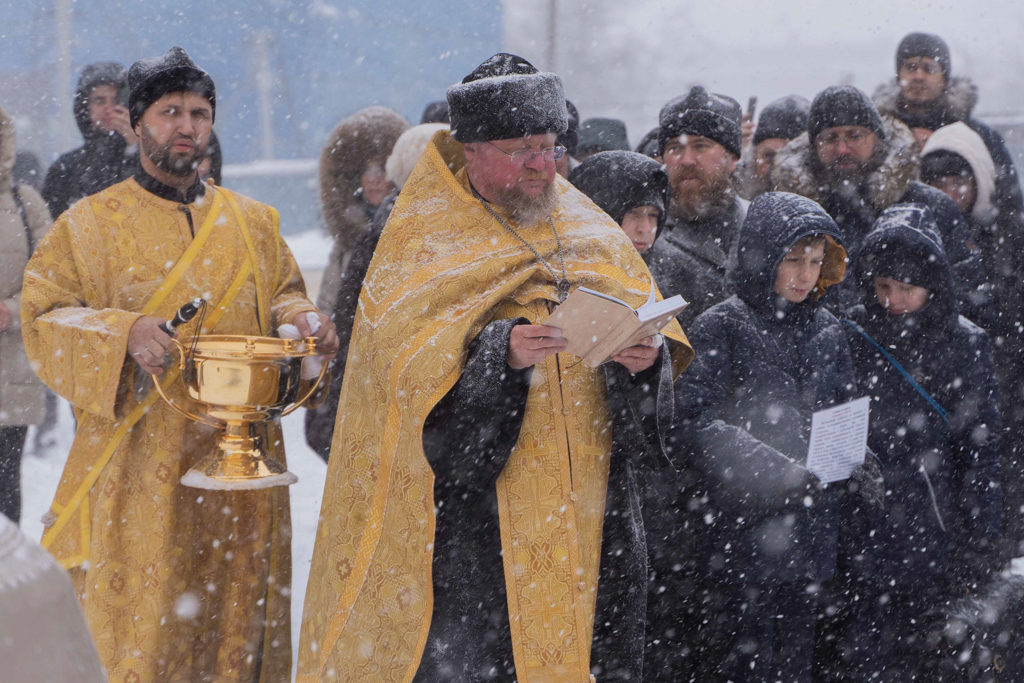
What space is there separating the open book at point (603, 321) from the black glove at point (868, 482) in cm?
121

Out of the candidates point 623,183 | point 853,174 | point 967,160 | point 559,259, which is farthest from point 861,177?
point 559,259

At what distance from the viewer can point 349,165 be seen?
5105 millimetres

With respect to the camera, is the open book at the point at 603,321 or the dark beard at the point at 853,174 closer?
the open book at the point at 603,321

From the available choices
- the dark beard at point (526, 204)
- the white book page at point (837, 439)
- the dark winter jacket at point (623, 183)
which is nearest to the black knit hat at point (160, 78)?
the dark beard at point (526, 204)

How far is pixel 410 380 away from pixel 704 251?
1.72m

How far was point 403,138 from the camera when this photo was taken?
438 centimetres

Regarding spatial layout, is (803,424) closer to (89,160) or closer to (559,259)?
(559,259)

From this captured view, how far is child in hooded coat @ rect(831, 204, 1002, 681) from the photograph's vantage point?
3549 millimetres

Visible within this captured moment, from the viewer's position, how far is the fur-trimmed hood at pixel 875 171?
427 cm

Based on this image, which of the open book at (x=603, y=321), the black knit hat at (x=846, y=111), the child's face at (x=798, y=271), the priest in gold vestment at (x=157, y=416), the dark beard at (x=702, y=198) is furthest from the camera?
the black knit hat at (x=846, y=111)

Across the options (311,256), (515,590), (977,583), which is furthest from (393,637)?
(311,256)

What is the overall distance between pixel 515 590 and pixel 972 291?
8.46ft

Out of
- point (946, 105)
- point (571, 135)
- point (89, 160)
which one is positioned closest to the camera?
point (571, 135)

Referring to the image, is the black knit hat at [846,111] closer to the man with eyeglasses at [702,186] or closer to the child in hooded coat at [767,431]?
the man with eyeglasses at [702,186]
